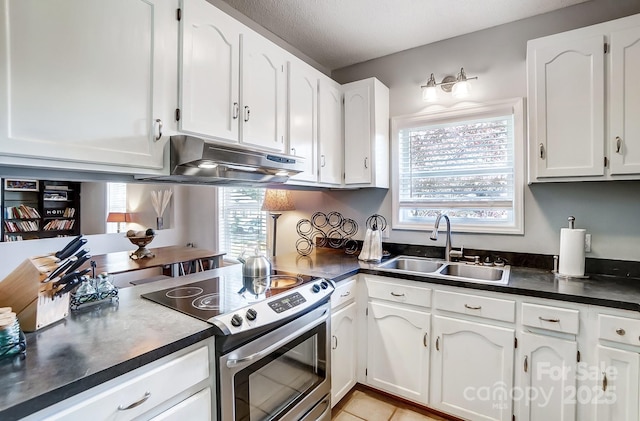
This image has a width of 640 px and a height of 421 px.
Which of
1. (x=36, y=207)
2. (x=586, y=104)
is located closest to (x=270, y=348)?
(x=36, y=207)

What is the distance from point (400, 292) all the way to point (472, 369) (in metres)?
0.58

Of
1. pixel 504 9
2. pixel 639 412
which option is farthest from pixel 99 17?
pixel 639 412

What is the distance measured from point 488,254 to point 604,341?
33.9 inches

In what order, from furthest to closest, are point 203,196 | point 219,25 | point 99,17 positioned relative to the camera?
1. point 203,196
2. point 219,25
3. point 99,17

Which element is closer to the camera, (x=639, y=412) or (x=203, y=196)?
(x=639, y=412)

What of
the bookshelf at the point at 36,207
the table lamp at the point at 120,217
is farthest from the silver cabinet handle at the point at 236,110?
the table lamp at the point at 120,217

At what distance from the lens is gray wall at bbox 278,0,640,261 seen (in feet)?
6.23

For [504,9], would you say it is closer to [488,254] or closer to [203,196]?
[488,254]

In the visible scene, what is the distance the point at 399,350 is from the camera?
2.02 metres

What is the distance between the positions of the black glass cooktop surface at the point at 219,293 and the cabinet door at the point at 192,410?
0.27m

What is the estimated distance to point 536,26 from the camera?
6.93 ft

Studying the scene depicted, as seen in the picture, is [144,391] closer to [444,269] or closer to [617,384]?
[444,269]

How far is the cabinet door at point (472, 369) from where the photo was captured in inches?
67.4

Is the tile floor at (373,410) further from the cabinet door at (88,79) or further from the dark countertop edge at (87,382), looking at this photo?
the cabinet door at (88,79)
